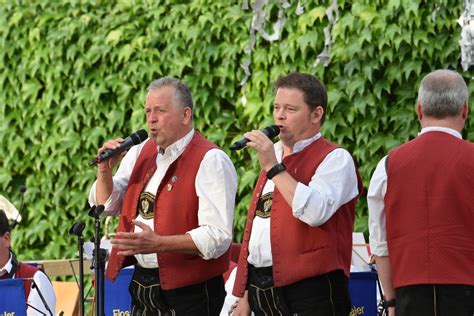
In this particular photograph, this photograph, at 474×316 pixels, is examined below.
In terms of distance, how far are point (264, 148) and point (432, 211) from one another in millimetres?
697

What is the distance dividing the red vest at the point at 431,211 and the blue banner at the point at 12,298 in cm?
186

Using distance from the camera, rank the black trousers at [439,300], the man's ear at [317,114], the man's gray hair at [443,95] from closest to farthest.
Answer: the black trousers at [439,300] < the man's gray hair at [443,95] < the man's ear at [317,114]

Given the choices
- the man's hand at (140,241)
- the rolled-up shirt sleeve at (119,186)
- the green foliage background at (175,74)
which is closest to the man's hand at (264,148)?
the man's hand at (140,241)

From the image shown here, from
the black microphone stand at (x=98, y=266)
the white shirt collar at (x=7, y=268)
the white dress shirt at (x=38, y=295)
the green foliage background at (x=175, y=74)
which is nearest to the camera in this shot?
the black microphone stand at (x=98, y=266)

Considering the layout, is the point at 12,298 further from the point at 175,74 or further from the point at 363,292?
the point at 175,74

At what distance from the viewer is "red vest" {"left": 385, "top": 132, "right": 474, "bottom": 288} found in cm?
408

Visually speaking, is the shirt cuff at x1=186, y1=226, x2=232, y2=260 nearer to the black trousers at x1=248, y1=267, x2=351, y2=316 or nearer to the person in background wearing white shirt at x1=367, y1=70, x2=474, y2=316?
the black trousers at x1=248, y1=267, x2=351, y2=316

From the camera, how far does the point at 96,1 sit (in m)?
8.17

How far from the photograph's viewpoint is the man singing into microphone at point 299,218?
435 centimetres

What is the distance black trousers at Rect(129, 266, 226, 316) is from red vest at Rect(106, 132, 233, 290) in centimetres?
5

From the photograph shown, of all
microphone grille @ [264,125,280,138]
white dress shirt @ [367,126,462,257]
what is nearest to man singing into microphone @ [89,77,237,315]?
microphone grille @ [264,125,280,138]

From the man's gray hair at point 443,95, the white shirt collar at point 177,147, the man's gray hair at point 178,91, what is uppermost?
the man's gray hair at point 178,91

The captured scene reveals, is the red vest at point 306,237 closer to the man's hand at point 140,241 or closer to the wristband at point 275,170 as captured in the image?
the wristband at point 275,170

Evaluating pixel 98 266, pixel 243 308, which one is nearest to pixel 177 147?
pixel 98 266
